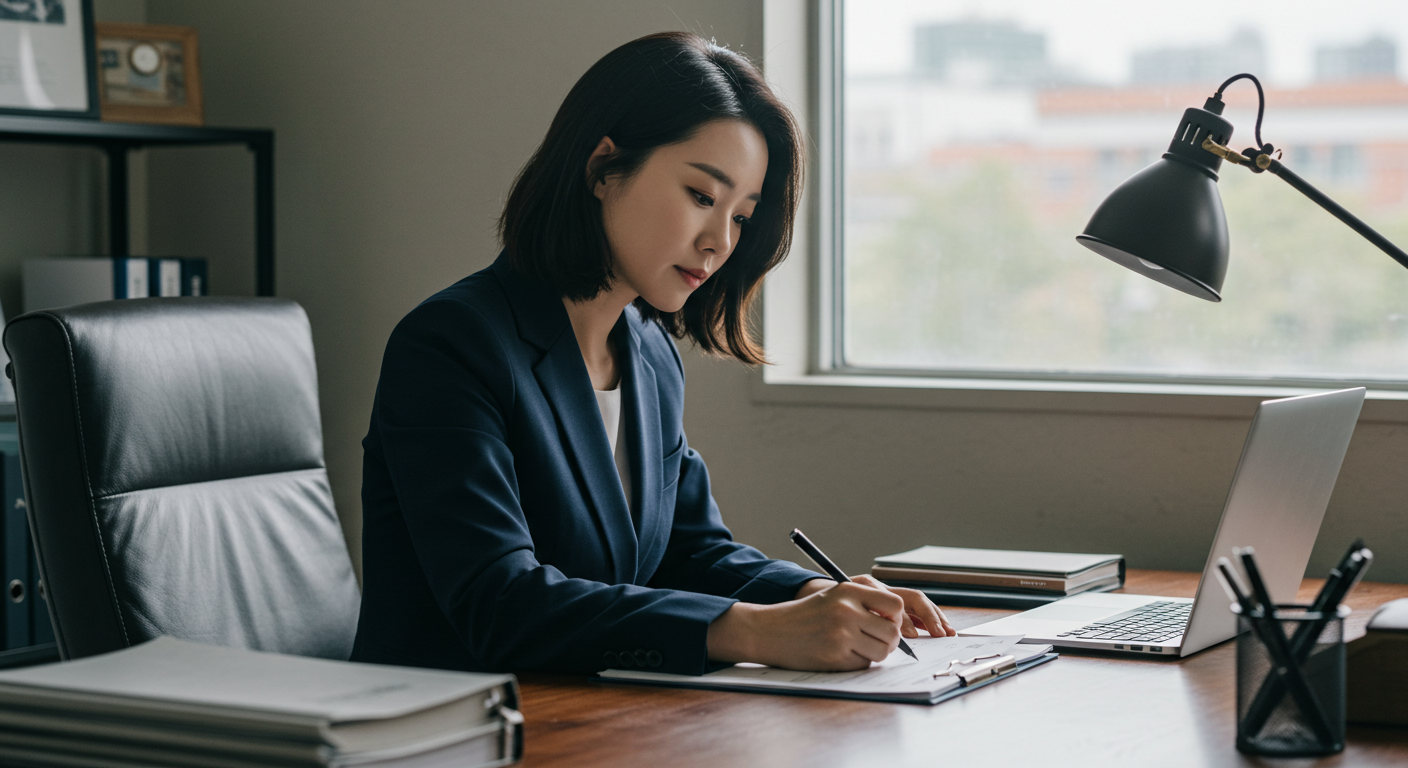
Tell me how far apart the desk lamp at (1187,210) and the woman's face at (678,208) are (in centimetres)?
40

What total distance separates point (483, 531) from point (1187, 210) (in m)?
0.77

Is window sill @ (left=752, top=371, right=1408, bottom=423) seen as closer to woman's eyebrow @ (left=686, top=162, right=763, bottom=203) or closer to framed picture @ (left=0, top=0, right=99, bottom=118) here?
woman's eyebrow @ (left=686, top=162, right=763, bottom=203)

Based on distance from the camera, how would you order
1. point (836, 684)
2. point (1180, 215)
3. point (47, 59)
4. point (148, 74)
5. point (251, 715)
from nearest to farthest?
point (251, 715) < point (836, 684) < point (1180, 215) < point (47, 59) < point (148, 74)

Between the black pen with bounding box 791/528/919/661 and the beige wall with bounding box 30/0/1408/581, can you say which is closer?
the black pen with bounding box 791/528/919/661

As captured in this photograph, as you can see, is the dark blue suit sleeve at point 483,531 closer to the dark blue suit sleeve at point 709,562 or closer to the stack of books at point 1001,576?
the dark blue suit sleeve at point 709,562

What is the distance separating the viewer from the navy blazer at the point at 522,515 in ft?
4.14

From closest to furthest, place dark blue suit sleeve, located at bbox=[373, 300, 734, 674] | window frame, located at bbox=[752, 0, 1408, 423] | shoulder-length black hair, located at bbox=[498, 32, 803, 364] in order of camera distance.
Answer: dark blue suit sleeve, located at bbox=[373, 300, 734, 674]
shoulder-length black hair, located at bbox=[498, 32, 803, 364]
window frame, located at bbox=[752, 0, 1408, 423]

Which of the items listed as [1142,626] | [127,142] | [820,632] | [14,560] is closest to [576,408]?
[820,632]

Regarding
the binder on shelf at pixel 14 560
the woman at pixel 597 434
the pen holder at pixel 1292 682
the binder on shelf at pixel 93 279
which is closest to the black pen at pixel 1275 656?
the pen holder at pixel 1292 682

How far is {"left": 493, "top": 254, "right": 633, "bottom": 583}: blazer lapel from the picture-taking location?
57.7 inches

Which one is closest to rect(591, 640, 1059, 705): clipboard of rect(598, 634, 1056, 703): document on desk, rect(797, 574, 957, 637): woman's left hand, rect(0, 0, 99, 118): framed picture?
rect(598, 634, 1056, 703): document on desk

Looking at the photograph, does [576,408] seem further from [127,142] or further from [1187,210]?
[127,142]

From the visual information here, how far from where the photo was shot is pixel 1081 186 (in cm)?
230

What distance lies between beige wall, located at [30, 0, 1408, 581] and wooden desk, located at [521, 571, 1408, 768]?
843 millimetres
